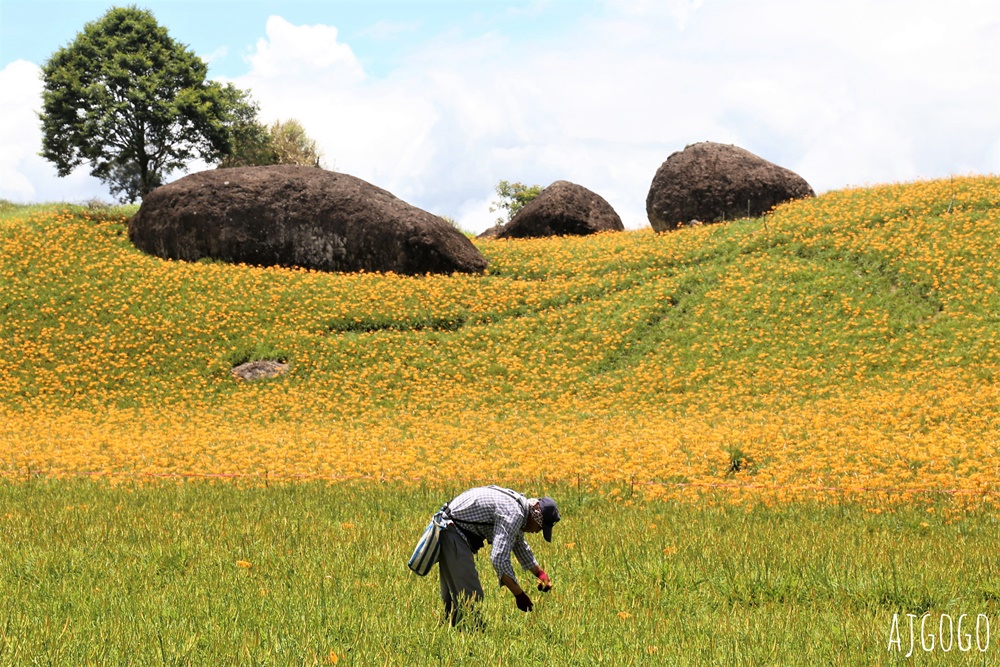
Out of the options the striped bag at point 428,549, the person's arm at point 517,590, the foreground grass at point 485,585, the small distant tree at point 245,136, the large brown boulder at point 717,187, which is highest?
the small distant tree at point 245,136

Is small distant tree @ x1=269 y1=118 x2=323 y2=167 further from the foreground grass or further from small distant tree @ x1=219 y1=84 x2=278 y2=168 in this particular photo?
the foreground grass

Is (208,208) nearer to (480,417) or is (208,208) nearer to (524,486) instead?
(480,417)

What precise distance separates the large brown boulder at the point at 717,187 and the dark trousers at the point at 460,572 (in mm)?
34454

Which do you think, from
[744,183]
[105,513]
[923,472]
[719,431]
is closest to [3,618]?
[105,513]

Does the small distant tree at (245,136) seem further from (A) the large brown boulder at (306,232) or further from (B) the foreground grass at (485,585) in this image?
(B) the foreground grass at (485,585)

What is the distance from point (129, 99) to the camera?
49219 mm

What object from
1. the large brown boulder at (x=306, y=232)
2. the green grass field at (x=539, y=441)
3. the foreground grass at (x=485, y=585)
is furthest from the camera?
the large brown boulder at (x=306, y=232)

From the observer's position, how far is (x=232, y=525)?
11.5 metres

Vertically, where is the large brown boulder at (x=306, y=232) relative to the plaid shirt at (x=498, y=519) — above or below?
above

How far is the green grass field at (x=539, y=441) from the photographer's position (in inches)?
284

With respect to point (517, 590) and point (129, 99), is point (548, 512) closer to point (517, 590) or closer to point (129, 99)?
point (517, 590)

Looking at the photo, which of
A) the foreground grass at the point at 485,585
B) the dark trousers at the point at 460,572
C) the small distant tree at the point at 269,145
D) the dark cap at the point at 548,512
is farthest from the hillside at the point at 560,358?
the small distant tree at the point at 269,145

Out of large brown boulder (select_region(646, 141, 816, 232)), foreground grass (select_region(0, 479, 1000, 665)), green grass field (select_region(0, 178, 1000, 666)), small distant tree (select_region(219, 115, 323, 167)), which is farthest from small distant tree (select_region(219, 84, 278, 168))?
foreground grass (select_region(0, 479, 1000, 665))

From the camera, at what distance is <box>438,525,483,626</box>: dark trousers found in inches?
280
